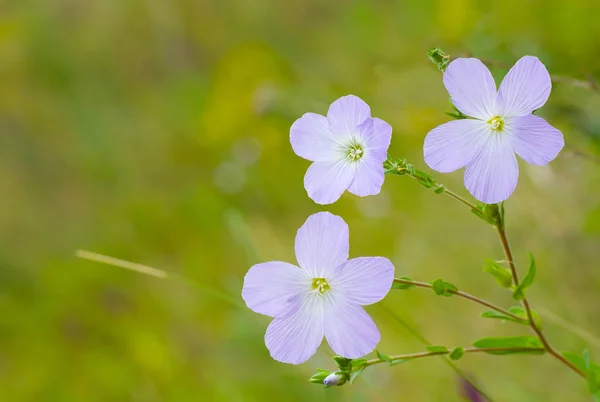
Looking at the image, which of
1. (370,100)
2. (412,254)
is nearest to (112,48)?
(370,100)

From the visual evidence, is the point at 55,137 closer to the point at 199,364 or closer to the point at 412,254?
the point at 199,364

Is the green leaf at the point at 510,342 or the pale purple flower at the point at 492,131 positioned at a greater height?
the pale purple flower at the point at 492,131

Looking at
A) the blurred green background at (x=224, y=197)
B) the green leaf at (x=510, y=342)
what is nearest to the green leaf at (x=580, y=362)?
the green leaf at (x=510, y=342)

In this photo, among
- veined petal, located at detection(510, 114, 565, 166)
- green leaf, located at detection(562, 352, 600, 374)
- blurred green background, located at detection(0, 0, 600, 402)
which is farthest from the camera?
blurred green background, located at detection(0, 0, 600, 402)

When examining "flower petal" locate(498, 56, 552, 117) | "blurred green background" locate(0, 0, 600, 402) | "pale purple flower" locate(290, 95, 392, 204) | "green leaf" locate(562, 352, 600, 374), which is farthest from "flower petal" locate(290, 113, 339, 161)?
"blurred green background" locate(0, 0, 600, 402)

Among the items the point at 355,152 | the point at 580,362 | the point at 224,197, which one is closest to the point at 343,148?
the point at 355,152

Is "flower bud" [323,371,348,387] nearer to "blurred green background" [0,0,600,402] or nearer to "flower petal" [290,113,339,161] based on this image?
"flower petal" [290,113,339,161]

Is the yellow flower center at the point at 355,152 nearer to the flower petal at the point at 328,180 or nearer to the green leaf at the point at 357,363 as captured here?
the flower petal at the point at 328,180
